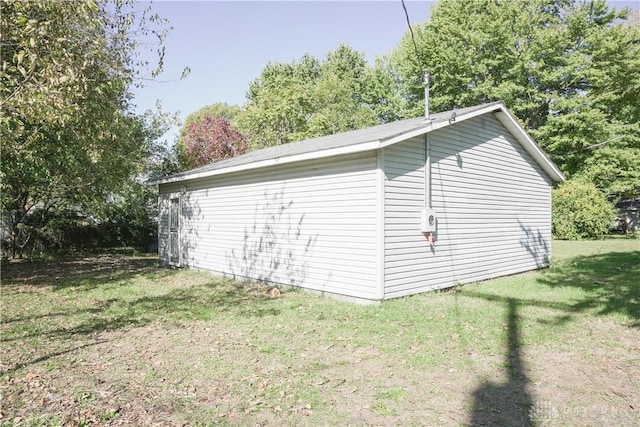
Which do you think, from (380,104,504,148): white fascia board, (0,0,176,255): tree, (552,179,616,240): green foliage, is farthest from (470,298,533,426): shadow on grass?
(552,179,616,240): green foliage

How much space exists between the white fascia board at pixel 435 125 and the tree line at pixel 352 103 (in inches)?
134

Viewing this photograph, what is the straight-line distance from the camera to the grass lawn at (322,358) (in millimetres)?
3484

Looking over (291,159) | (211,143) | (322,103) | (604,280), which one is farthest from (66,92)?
(322,103)

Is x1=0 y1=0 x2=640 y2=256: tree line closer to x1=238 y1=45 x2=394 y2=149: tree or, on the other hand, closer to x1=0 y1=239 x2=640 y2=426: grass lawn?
x1=238 y1=45 x2=394 y2=149: tree

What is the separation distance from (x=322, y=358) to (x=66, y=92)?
4.53 metres

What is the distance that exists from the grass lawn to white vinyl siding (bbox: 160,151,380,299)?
588 millimetres

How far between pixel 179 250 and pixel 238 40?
20.2ft

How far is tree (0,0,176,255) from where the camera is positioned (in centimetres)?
521

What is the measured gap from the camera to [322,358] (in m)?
4.75

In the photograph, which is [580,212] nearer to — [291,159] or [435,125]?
[435,125]

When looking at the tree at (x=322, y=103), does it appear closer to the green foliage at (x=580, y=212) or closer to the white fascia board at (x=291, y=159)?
the green foliage at (x=580, y=212)

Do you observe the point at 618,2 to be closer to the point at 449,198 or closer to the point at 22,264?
the point at 449,198

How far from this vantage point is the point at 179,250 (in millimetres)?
12523

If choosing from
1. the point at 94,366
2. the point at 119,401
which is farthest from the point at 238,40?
the point at 119,401
